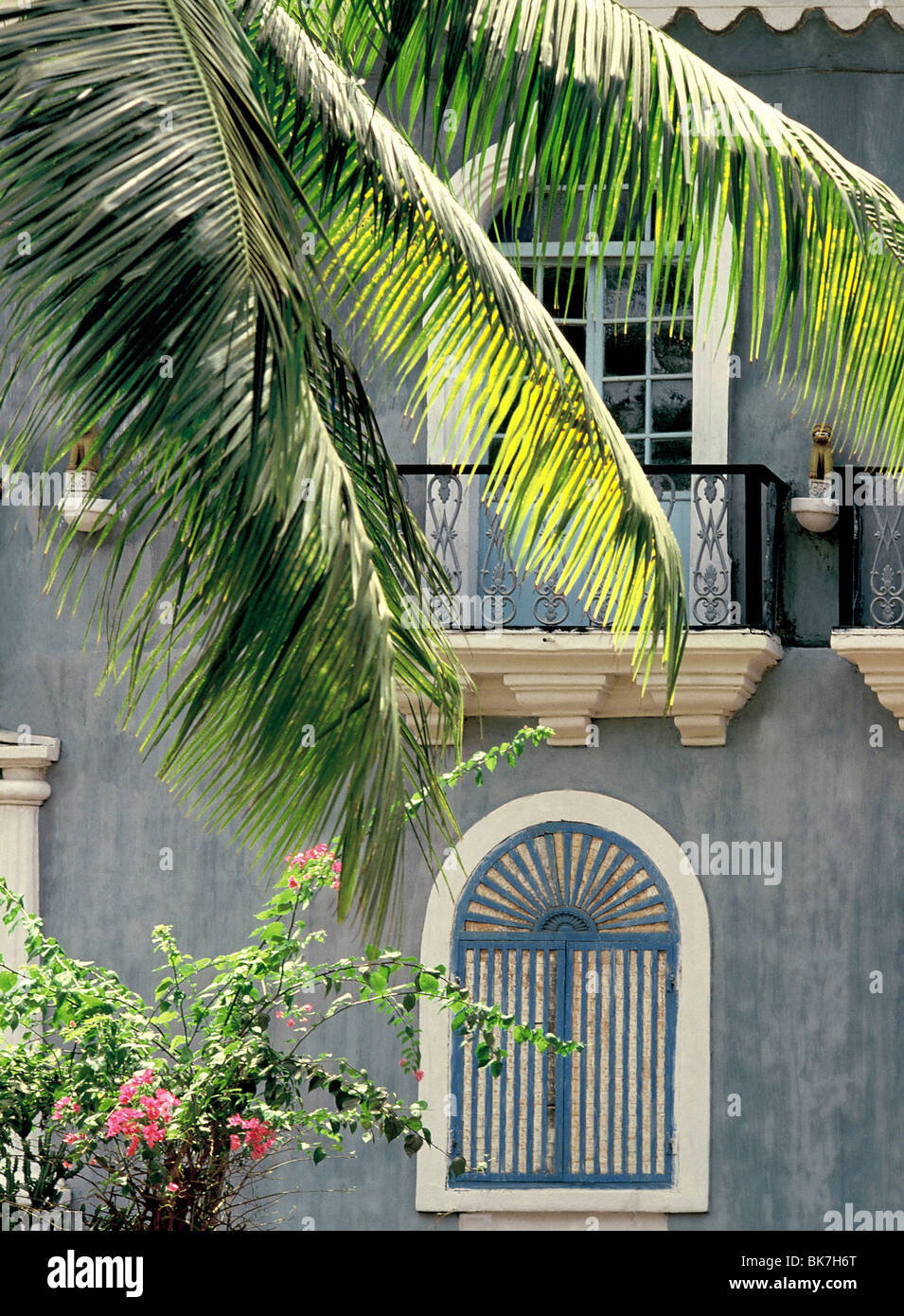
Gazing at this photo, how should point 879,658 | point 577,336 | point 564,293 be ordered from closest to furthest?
point 879,658, point 564,293, point 577,336

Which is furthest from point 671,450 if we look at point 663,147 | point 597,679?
point 663,147

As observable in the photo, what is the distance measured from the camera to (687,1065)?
37.3ft

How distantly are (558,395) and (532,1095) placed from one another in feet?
19.0

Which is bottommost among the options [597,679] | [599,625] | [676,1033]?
[676,1033]

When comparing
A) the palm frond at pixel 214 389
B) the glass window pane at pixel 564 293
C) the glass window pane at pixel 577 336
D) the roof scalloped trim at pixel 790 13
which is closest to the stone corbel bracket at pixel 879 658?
the glass window pane at pixel 577 336

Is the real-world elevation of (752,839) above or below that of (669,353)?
below

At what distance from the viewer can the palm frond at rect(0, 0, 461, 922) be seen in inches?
188

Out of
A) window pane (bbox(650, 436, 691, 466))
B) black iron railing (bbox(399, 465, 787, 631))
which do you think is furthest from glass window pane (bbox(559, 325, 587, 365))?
black iron railing (bbox(399, 465, 787, 631))

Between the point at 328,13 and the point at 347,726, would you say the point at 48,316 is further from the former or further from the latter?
the point at 328,13

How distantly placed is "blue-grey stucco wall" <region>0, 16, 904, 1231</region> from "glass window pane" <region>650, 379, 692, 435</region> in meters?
0.31

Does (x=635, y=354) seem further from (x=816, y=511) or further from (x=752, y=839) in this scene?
(x=752, y=839)

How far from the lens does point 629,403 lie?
12.2 m

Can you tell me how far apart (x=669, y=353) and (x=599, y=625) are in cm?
190
